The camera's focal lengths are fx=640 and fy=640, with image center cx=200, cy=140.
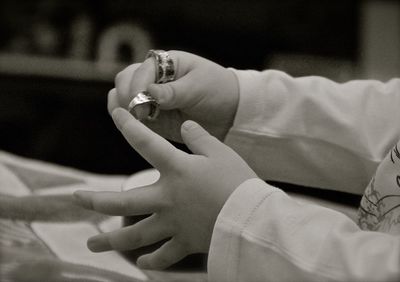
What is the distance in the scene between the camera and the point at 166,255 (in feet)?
1.18

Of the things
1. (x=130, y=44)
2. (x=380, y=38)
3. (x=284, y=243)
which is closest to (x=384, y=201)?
(x=284, y=243)

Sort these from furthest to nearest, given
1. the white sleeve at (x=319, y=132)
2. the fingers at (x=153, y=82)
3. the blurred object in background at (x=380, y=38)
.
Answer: the blurred object in background at (x=380, y=38) < the white sleeve at (x=319, y=132) < the fingers at (x=153, y=82)

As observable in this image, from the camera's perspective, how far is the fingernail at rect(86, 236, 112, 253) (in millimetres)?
358

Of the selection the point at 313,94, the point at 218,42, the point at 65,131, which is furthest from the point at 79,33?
the point at 313,94

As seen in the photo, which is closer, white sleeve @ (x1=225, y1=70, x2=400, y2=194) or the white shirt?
the white shirt

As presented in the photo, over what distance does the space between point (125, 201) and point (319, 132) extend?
0.76 feet

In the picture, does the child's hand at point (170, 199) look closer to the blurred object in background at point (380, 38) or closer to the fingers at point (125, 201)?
the fingers at point (125, 201)

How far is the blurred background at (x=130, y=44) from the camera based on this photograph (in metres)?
0.97

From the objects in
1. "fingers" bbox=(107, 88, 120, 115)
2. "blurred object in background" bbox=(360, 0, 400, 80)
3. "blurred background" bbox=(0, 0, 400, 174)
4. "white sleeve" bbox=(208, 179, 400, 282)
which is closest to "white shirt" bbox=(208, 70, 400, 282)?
"white sleeve" bbox=(208, 179, 400, 282)

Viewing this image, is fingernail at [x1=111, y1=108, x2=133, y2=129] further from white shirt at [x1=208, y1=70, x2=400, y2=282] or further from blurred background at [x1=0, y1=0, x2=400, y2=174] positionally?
blurred background at [x1=0, y1=0, x2=400, y2=174]

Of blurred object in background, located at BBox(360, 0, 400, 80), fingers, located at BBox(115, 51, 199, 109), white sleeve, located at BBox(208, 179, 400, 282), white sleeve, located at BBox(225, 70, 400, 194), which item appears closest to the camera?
white sleeve, located at BBox(208, 179, 400, 282)

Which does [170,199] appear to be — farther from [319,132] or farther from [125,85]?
[319,132]

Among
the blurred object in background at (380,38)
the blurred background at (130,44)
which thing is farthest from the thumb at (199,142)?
the blurred object in background at (380,38)

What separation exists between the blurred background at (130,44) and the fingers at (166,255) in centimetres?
52
